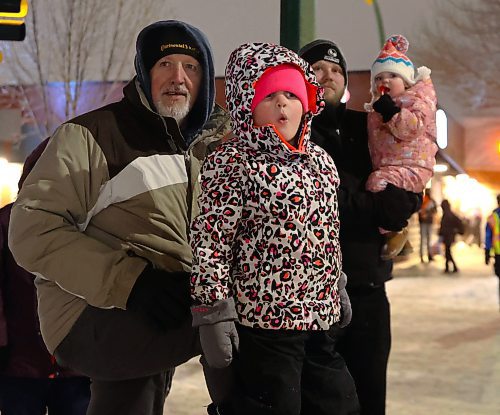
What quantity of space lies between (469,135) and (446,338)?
92.7 feet

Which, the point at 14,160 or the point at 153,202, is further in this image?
the point at 14,160

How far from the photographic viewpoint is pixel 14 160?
1892 centimetres

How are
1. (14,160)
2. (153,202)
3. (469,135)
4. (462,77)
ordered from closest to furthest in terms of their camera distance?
1. (153,202)
2. (462,77)
3. (14,160)
4. (469,135)

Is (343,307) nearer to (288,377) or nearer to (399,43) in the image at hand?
(288,377)

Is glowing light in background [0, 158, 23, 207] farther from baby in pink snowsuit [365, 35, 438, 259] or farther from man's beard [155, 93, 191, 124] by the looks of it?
man's beard [155, 93, 191, 124]

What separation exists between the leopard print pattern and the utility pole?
1.57 metres

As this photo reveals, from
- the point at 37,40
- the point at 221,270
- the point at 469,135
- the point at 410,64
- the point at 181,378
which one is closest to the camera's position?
the point at 221,270

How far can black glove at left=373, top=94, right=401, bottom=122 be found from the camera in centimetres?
309

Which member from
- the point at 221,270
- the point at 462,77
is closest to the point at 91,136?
the point at 221,270

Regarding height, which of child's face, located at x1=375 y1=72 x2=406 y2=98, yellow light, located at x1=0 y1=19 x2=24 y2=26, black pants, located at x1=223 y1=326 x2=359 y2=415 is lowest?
black pants, located at x1=223 y1=326 x2=359 y2=415

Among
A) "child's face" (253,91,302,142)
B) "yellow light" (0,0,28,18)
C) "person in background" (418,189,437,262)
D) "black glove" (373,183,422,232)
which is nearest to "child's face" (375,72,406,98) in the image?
"black glove" (373,183,422,232)

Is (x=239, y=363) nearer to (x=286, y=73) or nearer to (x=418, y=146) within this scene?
(x=286, y=73)

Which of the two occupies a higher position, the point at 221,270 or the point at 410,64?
the point at 410,64

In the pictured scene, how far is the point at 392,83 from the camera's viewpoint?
128 inches
